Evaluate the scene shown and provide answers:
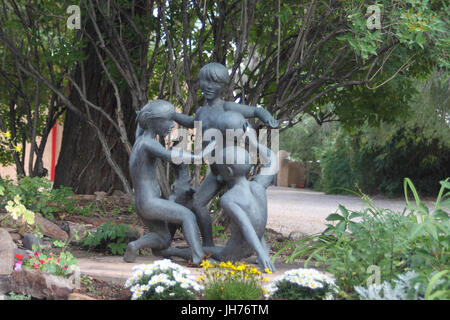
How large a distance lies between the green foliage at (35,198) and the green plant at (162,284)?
2.55 m

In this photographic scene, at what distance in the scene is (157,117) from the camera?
3.90 meters

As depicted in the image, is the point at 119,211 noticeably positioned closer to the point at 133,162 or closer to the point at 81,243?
the point at 81,243

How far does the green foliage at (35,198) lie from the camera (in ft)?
17.5

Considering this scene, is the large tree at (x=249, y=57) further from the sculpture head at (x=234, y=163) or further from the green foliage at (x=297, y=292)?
the green foliage at (x=297, y=292)

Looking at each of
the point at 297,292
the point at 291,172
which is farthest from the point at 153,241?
the point at 291,172

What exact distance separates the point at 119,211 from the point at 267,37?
10.1 feet

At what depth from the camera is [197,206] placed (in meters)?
4.20

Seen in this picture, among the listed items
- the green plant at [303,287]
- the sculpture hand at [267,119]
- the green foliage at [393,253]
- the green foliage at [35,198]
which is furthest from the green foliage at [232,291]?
the green foliage at [35,198]

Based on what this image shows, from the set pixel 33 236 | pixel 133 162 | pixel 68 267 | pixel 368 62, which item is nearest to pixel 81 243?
pixel 33 236

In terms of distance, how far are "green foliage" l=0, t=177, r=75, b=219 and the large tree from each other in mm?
829

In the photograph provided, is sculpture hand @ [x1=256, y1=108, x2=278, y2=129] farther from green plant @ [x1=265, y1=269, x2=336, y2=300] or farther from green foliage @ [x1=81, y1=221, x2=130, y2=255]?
green foliage @ [x1=81, y1=221, x2=130, y2=255]

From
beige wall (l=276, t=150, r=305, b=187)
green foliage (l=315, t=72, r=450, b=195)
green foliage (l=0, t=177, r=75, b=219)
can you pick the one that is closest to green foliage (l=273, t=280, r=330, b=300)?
→ green foliage (l=0, t=177, r=75, b=219)

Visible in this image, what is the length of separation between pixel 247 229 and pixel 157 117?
1105mm

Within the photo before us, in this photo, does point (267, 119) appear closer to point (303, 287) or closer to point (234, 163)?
point (234, 163)
